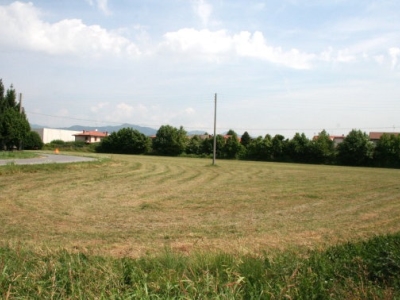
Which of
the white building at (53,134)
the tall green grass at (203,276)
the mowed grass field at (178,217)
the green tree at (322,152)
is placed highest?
the white building at (53,134)

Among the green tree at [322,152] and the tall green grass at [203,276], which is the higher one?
the green tree at [322,152]

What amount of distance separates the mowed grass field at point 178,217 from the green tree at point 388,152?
48.9 m

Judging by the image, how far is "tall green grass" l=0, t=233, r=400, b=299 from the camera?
11.9ft

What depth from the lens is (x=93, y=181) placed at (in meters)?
18.2

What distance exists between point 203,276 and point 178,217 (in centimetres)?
623

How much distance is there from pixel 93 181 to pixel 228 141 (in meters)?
57.9

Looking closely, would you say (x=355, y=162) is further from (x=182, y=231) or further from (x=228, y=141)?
(x=182, y=231)

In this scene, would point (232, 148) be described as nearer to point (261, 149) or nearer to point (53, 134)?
point (261, 149)

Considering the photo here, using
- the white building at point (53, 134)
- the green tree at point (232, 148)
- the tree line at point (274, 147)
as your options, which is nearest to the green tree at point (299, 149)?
the tree line at point (274, 147)

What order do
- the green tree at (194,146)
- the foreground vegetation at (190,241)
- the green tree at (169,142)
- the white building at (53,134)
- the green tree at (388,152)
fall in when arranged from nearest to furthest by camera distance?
1. the foreground vegetation at (190,241)
2. the green tree at (388,152)
3. the green tree at (194,146)
4. the green tree at (169,142)
5. the white building at (53,134)

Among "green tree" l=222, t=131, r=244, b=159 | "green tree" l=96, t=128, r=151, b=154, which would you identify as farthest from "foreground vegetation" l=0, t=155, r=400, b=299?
"green tree" l=96, t=128, r=151, b=154

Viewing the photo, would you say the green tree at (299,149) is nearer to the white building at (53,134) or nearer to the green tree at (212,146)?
the green tree at (212,146)

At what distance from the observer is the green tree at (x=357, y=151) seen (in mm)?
62031

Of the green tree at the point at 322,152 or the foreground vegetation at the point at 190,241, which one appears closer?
the foreground vegetation at the point at 190,241
